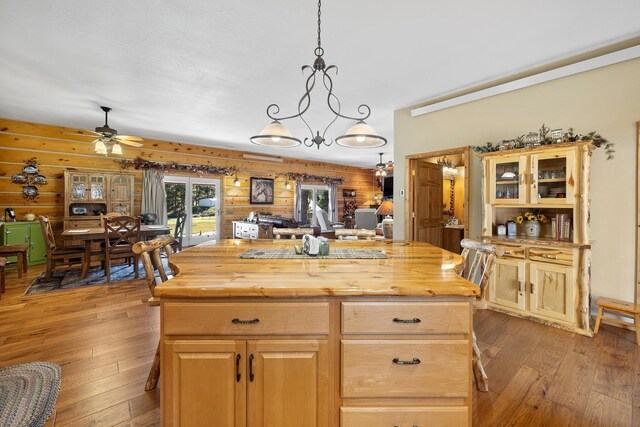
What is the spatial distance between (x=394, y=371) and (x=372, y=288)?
1.23 ft

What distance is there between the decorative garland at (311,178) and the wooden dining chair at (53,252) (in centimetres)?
560

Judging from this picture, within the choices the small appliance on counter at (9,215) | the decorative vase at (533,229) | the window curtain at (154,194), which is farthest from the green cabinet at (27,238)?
the decorative vase at (533,229)

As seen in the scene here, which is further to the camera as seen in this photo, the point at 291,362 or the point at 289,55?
the point at 289,55

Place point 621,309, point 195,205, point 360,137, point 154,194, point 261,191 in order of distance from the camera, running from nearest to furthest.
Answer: point 360,137
point 621,309
point 154,194
point 195,205
point 261,191

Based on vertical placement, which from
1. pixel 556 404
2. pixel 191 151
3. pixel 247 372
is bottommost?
pixel 556 404

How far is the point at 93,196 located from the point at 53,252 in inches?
70.3

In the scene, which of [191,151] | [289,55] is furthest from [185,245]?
[289,55]

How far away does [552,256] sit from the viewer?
2811 millimetres

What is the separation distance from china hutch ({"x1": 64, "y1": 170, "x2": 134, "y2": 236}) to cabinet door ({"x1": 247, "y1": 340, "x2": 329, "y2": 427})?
605 cm

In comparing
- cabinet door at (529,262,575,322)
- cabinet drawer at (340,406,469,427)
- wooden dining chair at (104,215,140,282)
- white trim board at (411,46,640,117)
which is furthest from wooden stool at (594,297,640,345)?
wooden dining chair at (104,215,140,282)

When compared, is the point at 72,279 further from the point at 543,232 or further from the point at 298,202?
the point at 543,232

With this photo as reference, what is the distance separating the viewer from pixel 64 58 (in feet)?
9.96

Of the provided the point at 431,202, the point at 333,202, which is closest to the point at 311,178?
the point at 333,202

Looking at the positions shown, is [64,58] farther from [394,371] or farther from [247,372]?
[394,371]
